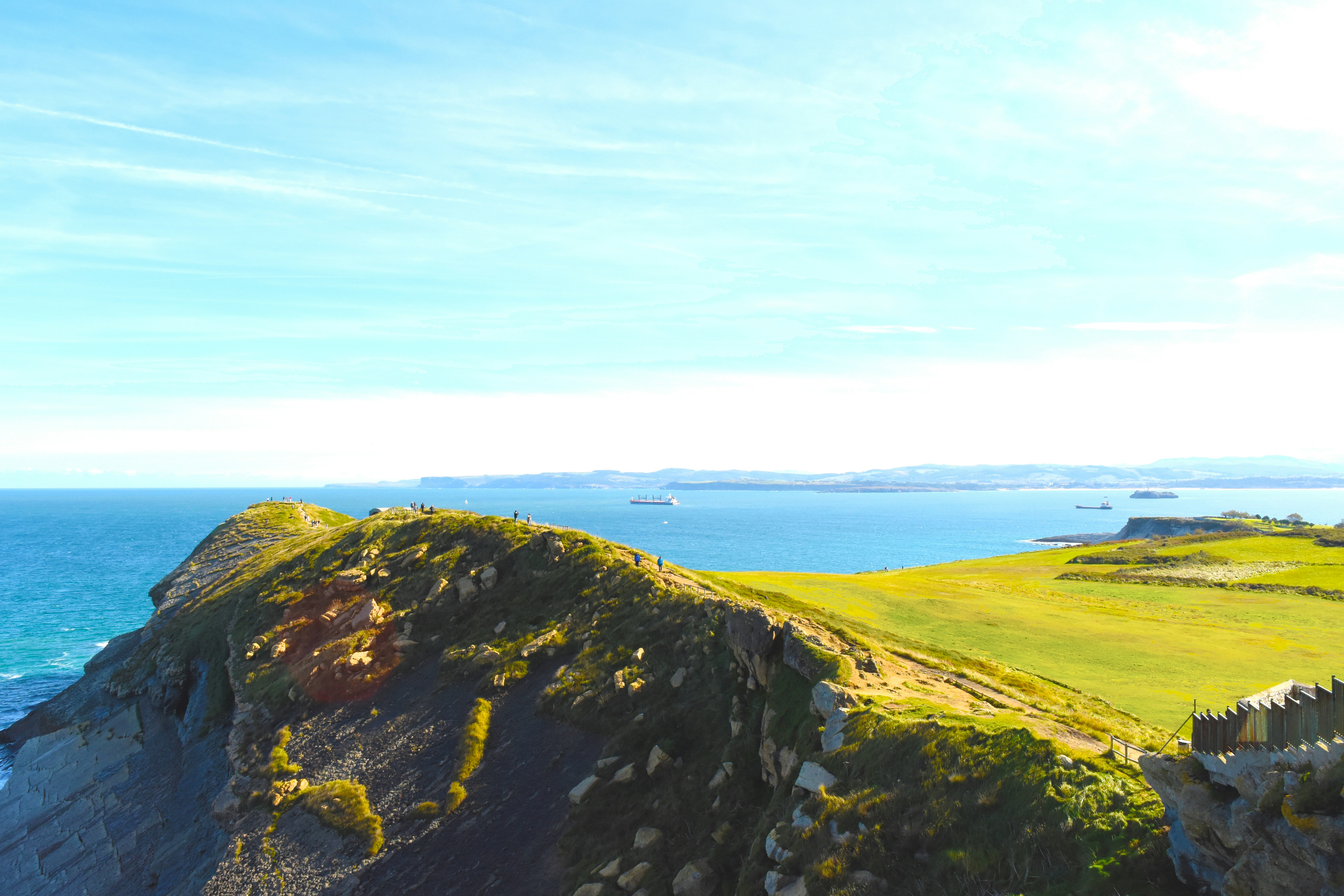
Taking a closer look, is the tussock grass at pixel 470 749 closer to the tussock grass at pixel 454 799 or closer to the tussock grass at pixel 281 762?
the tussock grass at pixel 454 799

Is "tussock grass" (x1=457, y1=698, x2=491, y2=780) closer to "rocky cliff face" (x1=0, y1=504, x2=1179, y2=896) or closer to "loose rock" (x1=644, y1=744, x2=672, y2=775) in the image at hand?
"rocky cliff face" (x1=0, y1=504, x2=1179, y2=896)

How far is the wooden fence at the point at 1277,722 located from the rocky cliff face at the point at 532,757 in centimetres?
270

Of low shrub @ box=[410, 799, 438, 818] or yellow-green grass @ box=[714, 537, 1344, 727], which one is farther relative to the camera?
yellow-green grass @ box=[714, 537, 1344, 727]

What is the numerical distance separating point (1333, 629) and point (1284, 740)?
5080 centimetres

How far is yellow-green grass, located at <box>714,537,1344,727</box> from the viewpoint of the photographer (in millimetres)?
33250

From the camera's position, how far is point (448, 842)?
95.0 feet

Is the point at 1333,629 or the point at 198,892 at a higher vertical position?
the point at 1333,629

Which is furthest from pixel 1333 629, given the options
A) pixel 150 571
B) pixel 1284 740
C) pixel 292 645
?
pixel 150 571

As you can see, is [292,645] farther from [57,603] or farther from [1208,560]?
[1208,560]

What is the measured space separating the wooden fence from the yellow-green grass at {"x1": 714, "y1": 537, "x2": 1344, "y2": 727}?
18.0 metres

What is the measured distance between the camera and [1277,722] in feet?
37.6

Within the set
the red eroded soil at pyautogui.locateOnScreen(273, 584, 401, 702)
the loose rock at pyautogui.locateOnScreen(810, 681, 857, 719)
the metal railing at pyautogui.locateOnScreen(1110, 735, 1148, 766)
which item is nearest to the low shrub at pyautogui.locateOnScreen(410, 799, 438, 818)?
the red eroded soil at pyautogui.locateOnScreen(273, 584, 401, 702)

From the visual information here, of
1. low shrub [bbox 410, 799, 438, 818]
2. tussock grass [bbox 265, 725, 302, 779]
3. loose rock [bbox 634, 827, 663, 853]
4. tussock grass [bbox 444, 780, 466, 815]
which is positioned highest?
loose rock [bbox 634, 827, 663, 853]

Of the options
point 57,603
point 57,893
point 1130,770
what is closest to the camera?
point 1130,770
